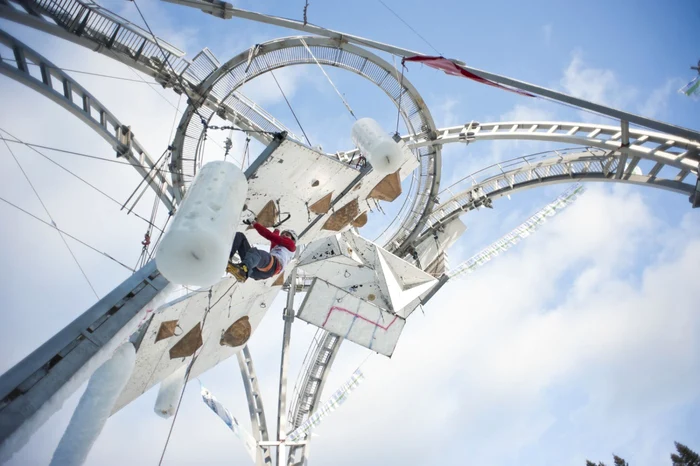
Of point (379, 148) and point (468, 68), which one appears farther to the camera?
point (468, 68)

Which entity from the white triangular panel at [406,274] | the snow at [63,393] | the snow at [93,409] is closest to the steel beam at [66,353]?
the snow at [63,393]

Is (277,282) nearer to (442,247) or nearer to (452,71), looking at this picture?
(452,71)

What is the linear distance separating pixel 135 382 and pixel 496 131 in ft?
37.7

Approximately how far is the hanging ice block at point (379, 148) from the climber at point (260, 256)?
214 cm

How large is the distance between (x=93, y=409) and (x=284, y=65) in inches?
370

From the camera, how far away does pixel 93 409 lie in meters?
5.29

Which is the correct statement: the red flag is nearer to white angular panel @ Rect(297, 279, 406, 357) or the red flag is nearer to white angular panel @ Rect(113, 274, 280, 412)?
white angular panel @ Rect(113, 274, 280, 412)

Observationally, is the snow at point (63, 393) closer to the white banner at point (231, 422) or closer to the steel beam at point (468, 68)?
the steel beam at point (468, 68)

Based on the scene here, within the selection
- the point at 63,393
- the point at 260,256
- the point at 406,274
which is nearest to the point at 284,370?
the point at 406,274

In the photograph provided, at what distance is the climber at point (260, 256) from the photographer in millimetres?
6883

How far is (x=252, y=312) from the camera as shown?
10656 millimetres

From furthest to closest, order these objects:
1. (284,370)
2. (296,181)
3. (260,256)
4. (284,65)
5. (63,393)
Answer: (284,370) < (284,65) < (296,181) < (260,256) < (63,393)

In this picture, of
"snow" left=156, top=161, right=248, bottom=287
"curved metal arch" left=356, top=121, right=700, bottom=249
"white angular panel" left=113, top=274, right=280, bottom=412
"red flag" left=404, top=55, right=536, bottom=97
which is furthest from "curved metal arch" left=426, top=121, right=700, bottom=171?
"snow" left=156, top=161, right=248, bottom=287

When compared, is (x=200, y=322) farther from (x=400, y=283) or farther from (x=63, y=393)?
(x=400, y=283)
